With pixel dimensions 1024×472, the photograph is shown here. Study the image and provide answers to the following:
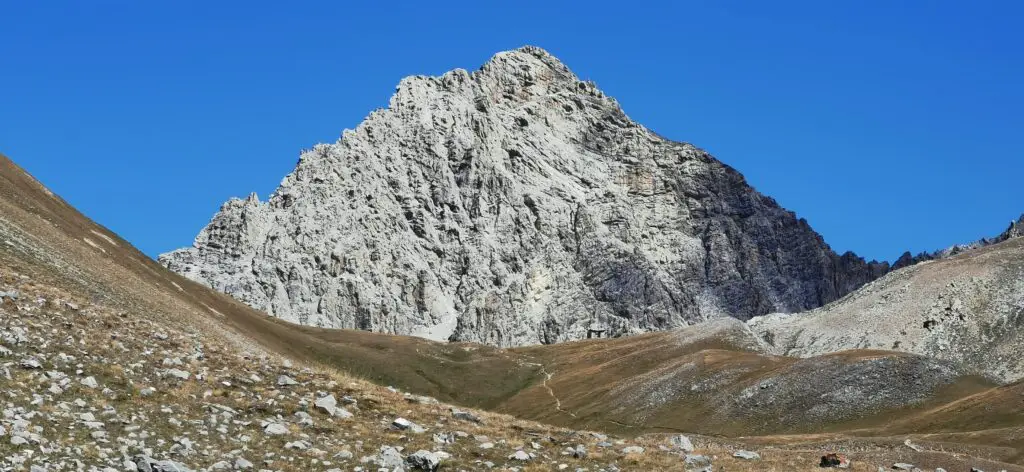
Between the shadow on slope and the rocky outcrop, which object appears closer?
the shadow on slope

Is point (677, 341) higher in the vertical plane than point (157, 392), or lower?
higher

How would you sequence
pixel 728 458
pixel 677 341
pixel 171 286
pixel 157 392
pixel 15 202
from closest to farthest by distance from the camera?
pixel 157 392
pixel 728 458
pixel 15 202
pixel 171 286
pixel 677 341

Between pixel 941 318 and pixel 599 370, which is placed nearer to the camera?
pixel 941 318

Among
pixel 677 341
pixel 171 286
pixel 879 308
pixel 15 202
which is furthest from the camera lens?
pixel 677 341

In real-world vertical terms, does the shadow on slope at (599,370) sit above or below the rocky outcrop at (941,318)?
below

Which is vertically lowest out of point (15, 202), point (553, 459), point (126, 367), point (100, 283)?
point (553, 459)

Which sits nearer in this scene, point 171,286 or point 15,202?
point 15,202

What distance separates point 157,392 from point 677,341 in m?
161

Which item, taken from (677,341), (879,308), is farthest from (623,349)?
(879,308)

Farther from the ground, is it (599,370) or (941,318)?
(941,318)

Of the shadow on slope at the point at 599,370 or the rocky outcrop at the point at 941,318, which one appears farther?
the rocky outcrop at the point at 941,318

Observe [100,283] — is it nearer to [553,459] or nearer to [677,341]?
[553,459]

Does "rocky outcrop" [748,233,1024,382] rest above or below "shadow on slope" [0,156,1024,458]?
above

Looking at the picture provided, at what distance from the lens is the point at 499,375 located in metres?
184
